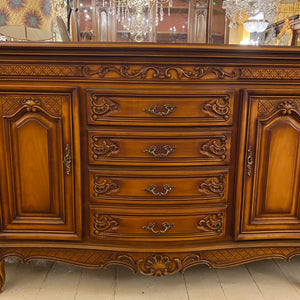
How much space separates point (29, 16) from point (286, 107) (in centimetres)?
175

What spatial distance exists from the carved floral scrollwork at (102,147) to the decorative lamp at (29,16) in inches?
31.8

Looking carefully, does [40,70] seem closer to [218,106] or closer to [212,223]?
[218,106]

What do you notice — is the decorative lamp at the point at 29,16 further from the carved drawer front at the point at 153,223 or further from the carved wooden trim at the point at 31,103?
the carved drawer front at the point at 153,223

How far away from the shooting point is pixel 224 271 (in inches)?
49.2

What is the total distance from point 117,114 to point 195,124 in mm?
244

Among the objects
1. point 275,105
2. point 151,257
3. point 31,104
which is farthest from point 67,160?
point 275,105

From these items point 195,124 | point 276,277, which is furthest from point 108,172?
point 276,277

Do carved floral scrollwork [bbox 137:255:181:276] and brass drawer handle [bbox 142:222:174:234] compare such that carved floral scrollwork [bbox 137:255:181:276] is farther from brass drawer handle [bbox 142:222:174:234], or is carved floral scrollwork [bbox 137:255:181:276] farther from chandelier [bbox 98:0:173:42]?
chandelier [bbox 98:0:173:42]

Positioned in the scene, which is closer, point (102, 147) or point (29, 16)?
point (102, 147)

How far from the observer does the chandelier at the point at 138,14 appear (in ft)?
8.29

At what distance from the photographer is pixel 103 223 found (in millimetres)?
1023

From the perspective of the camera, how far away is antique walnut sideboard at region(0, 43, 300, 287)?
92 cm

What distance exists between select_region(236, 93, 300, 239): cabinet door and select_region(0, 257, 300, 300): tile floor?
0.25 metres

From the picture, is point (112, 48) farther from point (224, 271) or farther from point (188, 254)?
point (224, 271)
